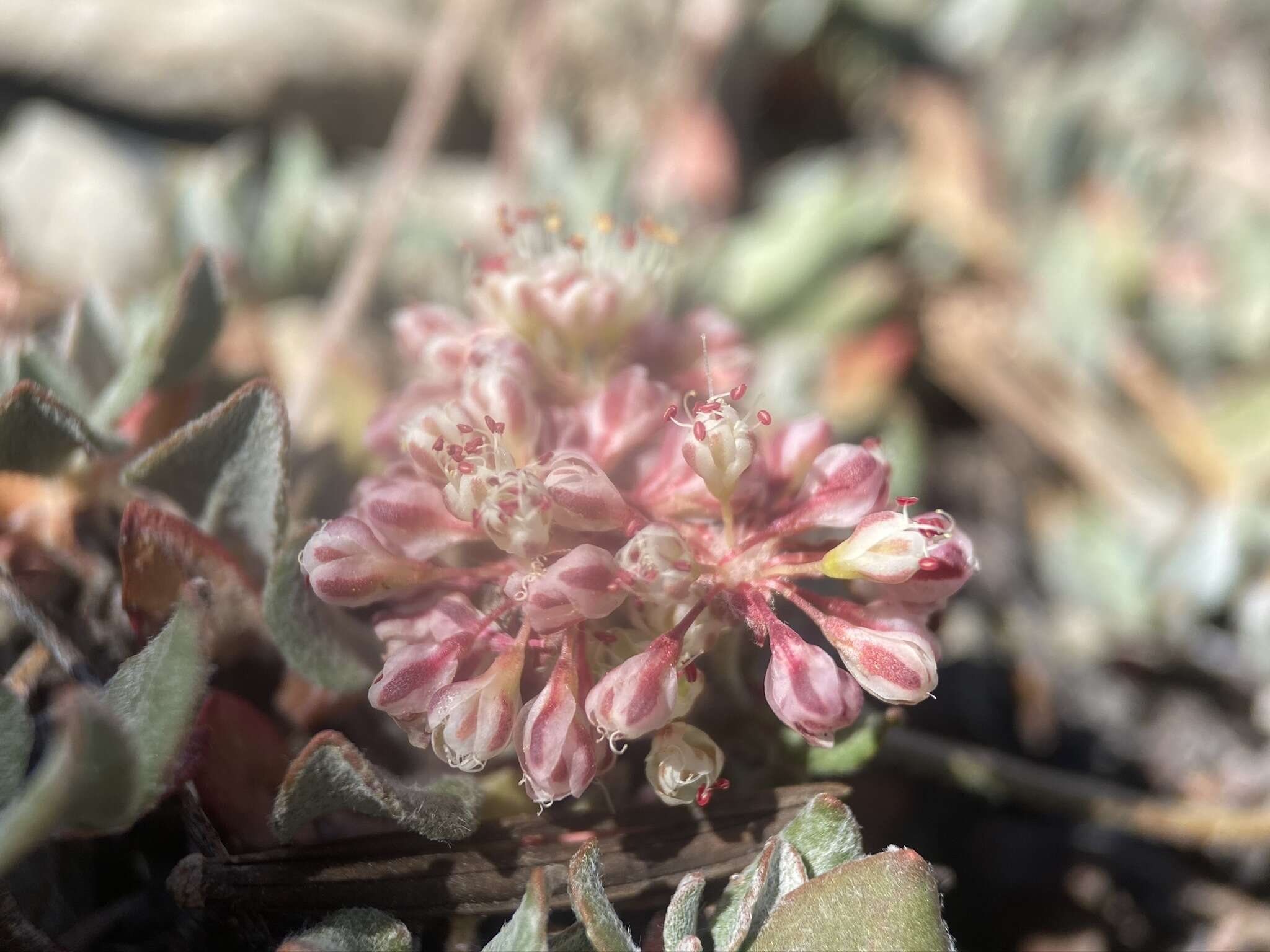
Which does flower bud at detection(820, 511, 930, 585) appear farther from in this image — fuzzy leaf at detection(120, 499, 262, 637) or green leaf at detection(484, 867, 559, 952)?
fuzzy leaf at detection(120, 499, 262, 637)

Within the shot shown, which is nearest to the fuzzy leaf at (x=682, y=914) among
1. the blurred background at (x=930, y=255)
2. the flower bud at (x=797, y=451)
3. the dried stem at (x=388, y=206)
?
the blurred background at (x=930, y=255)

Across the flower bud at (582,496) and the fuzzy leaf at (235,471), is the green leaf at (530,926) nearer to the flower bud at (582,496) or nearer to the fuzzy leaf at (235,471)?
the flower bud at (582,496)

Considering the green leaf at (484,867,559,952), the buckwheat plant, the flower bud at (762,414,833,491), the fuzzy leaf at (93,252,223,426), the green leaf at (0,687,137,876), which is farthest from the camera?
the fuzzy leaf at (93,252,223,426)

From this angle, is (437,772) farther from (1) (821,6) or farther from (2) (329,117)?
(1) (821,6)

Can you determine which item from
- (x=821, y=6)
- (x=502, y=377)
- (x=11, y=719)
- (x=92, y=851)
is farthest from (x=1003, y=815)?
(x=821, y=6)

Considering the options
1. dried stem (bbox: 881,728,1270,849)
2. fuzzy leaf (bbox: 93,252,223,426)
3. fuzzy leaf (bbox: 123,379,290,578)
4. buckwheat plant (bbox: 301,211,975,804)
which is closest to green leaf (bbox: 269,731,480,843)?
buckwheat plant (bbox: 301,211,975,804)

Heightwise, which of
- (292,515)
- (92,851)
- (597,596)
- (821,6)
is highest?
(821,6)

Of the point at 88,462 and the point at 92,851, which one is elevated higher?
the point at 88,462
